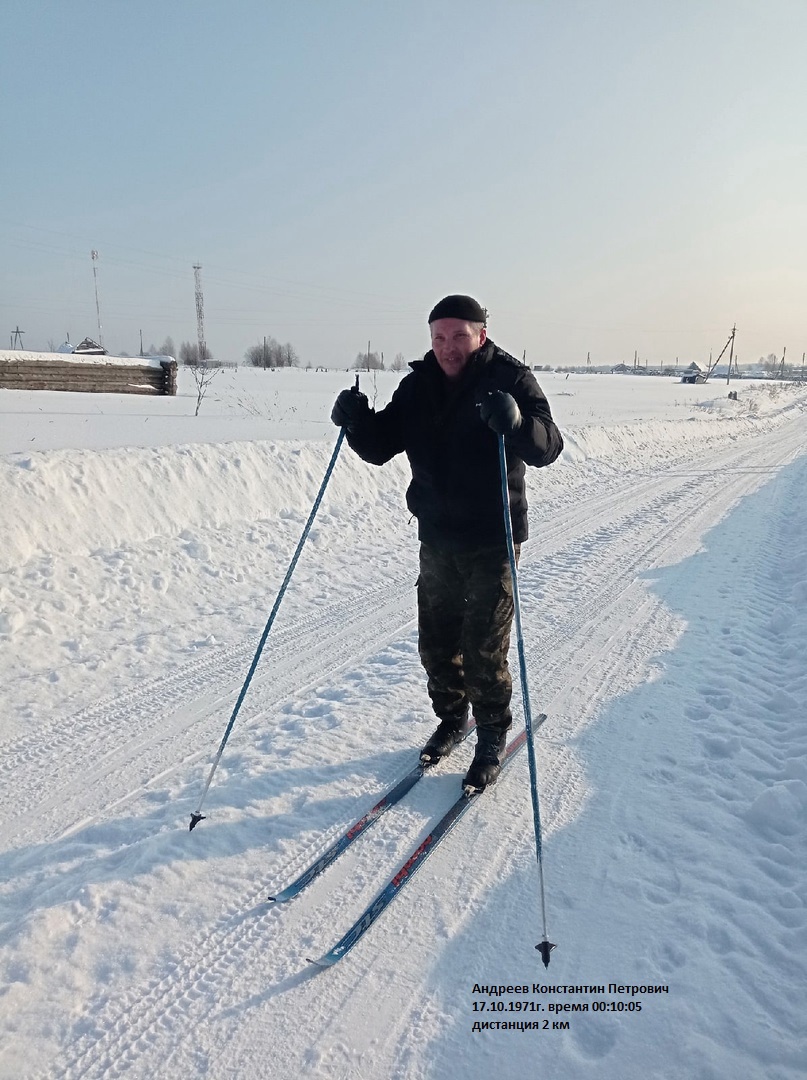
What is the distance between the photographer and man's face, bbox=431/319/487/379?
2961 millimetres

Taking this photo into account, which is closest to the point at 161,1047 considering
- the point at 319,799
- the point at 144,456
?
the point at 319,799

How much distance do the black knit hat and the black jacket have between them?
169mm

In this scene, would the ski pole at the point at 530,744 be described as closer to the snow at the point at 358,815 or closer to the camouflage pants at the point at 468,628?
the snow at the point at 358,815

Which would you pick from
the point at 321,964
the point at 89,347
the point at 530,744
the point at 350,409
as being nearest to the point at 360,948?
the point at 321,964

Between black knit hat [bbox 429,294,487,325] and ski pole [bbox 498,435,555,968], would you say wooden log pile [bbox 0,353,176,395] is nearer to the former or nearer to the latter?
black knit hat [bbox 429,294,487,325]

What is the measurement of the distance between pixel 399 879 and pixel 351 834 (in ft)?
1.08

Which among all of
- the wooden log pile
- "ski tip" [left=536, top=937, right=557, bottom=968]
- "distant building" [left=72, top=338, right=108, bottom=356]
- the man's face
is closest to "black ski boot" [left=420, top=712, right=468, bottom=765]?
"ski tip" [left=536, top=937, right=557, bottom=968]

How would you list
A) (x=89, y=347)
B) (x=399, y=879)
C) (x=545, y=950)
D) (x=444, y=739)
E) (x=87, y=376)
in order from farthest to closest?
(x=89, y=347) → (x=87, y=376) → (x=444, y=739) → (x=399, y=879) → (x=545, y=950)

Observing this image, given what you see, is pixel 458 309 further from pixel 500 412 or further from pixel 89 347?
pixel 89 347

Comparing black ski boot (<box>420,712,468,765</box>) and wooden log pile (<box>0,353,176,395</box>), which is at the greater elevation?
wooden log pile (<box>0,353,176,395</box>)

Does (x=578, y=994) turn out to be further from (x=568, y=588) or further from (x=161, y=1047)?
(x=568, y=588)

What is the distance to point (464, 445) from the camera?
3045mm

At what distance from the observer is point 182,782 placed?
10.4 ft

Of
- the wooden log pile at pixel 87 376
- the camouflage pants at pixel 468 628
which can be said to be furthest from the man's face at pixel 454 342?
the wooden log pile at pixel 87 376
